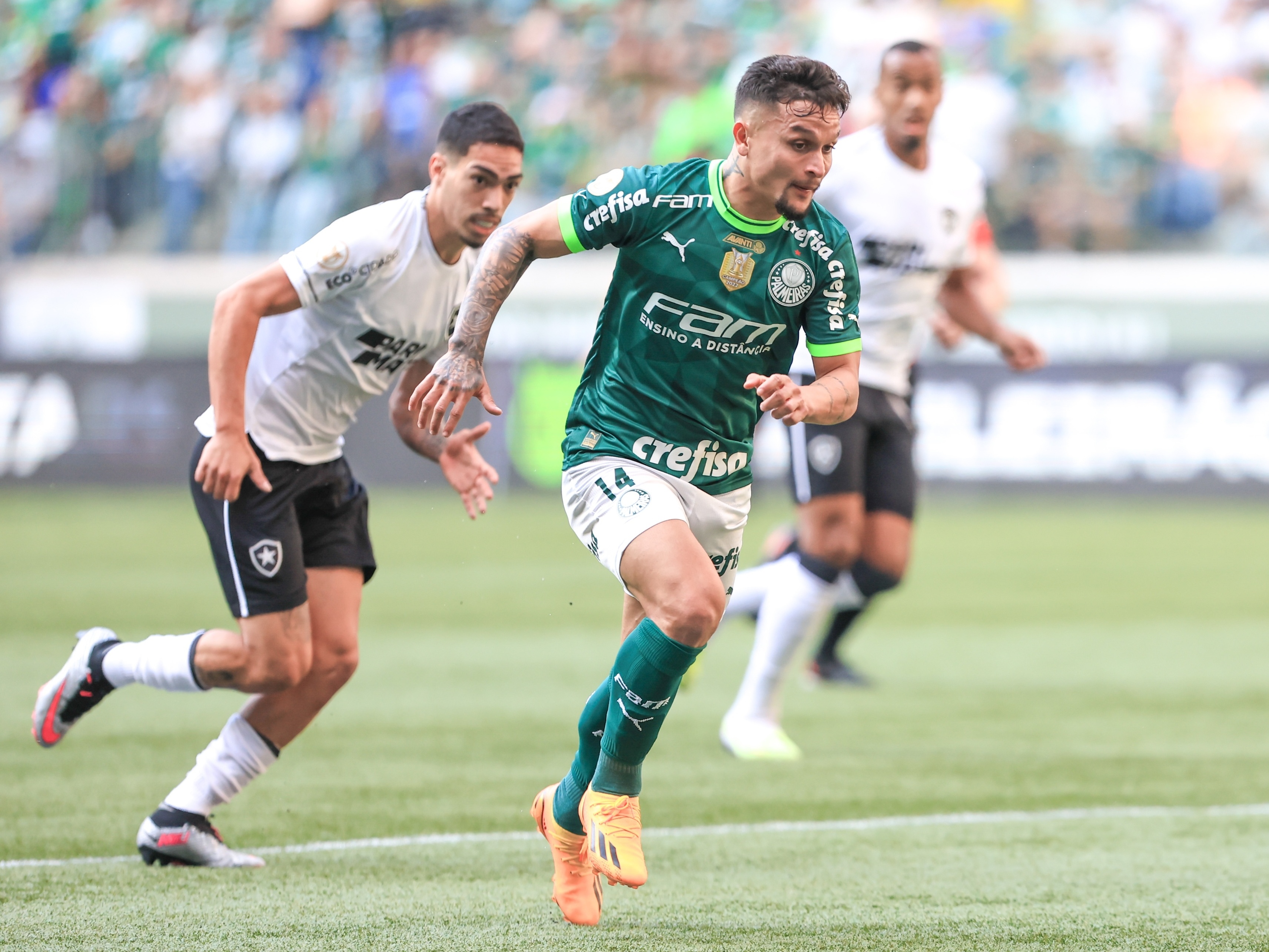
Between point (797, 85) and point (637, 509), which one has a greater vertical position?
point (797, 85)

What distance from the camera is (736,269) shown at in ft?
14.1

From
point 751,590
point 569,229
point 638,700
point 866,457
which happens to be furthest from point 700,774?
point 569,229

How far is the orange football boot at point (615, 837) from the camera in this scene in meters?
3.90

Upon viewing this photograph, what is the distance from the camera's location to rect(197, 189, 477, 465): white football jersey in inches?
190

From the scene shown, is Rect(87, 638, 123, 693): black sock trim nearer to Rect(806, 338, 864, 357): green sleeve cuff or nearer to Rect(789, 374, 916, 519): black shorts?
Rect(806, 338, 864, 357): green sleeve cuff

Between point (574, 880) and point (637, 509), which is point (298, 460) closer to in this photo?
point (637, 509)

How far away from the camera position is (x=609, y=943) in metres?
3.89

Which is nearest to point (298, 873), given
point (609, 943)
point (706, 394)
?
point (609, 943)

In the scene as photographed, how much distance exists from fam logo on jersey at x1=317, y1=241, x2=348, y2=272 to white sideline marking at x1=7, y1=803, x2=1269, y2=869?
1740 mm

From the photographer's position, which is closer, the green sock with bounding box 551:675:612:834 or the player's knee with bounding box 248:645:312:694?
the green sock with bounding box 551:675:612:834

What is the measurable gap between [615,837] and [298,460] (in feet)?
5.71

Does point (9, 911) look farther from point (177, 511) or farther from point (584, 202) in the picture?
point (177, 511)

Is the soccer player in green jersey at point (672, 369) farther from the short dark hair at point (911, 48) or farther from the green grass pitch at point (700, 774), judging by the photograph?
the short dark hair at point (911, 48)

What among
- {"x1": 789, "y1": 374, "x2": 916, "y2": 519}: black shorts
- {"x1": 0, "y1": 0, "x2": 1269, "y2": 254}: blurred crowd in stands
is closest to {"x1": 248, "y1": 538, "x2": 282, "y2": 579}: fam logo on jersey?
{"x1": 789, "y1": 374, "x2": 916, "y2": 519}: black shorts
